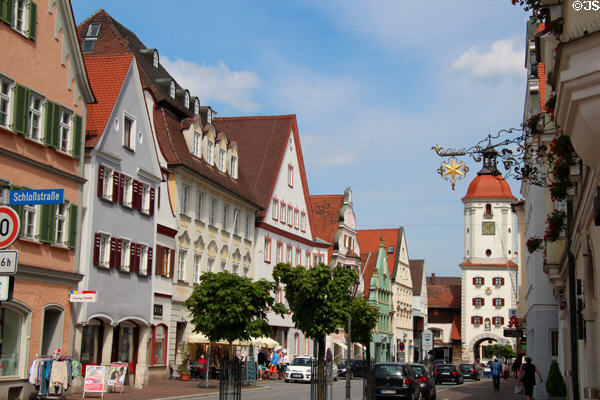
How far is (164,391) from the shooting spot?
100 ft

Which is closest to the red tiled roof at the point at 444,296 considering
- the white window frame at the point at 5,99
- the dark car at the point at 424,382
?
the dark car at the point at 424,382

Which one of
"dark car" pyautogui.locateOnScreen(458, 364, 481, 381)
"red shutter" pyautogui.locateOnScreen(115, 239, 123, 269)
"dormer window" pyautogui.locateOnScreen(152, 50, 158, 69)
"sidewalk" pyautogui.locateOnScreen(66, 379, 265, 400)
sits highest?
"dormer window" pyautogui.locateOnScreen(152, 50, 158, 69)

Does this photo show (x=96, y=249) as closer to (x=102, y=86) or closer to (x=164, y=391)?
(x=164, y=391)

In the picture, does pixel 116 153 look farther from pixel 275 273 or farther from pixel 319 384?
pixel 319 384

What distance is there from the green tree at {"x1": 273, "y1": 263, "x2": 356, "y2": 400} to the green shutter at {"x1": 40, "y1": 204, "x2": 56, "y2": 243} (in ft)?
23.1

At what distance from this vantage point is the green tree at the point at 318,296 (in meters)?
24.6

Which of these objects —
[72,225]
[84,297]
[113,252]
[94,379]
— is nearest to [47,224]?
[72,225]

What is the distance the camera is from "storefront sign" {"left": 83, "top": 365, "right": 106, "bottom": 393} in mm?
25500

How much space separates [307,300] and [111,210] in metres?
9.55

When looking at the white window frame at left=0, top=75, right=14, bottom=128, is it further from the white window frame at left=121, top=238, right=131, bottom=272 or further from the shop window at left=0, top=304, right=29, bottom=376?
the white window frame at left=121, top=238, right=131, bottom=272

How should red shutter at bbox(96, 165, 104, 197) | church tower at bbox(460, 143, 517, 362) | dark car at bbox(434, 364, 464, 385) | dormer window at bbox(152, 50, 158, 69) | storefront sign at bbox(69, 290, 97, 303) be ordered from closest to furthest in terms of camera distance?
storefront sign at bbox(69, 290, 97, 303)
red shutter at bbox(96, 165, 104, 197)
dormer window at bbox(152, 50, 158, 69)
dark car at bbox(434, 364, 464, 385)
church tower at bbox(460, 143, 517, 362)

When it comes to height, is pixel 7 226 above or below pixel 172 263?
below

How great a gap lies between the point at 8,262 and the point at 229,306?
2227 cm

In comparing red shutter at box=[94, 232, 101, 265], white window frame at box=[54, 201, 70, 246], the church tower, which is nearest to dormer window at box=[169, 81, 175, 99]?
red shutter at box=[94, 232, 101, 265]
